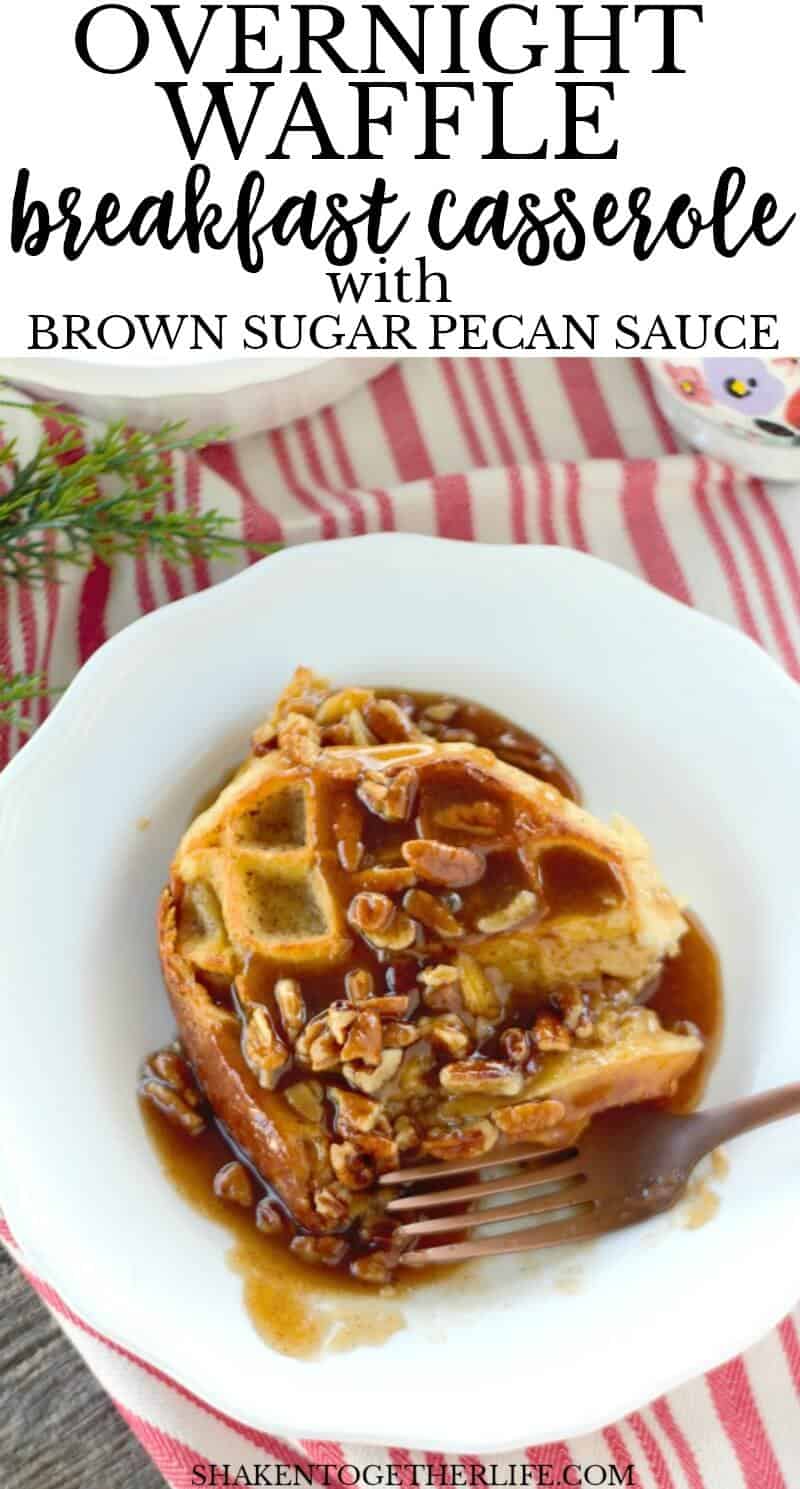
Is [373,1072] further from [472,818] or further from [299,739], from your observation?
[299,739]

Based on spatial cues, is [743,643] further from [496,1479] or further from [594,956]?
[496,1479]

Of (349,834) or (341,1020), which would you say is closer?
(341,1020)

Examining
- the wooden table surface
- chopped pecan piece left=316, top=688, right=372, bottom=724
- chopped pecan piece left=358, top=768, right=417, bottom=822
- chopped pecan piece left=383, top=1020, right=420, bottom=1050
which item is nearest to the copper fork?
chopped pecan piece left=383, top=1020, right=420, bottom=1050

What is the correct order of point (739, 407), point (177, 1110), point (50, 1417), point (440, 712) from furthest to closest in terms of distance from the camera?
point (739, 407)
point (440, 712)
point (50, 1417)
point (177, 1110)

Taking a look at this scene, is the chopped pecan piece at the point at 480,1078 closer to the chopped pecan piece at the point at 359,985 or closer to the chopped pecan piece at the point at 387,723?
the chopped pecan piece at the point at 359,985

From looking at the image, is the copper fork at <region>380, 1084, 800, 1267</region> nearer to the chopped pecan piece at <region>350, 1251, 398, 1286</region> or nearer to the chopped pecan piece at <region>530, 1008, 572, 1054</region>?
the chopped pecan piece at <region>350, 1251, 398, 1286</region>

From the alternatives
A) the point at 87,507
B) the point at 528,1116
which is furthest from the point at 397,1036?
the point at 87,507

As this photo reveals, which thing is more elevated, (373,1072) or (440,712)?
(440,712)

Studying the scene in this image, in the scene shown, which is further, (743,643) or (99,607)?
(99,607)

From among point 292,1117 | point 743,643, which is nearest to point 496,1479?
point 292,1117
